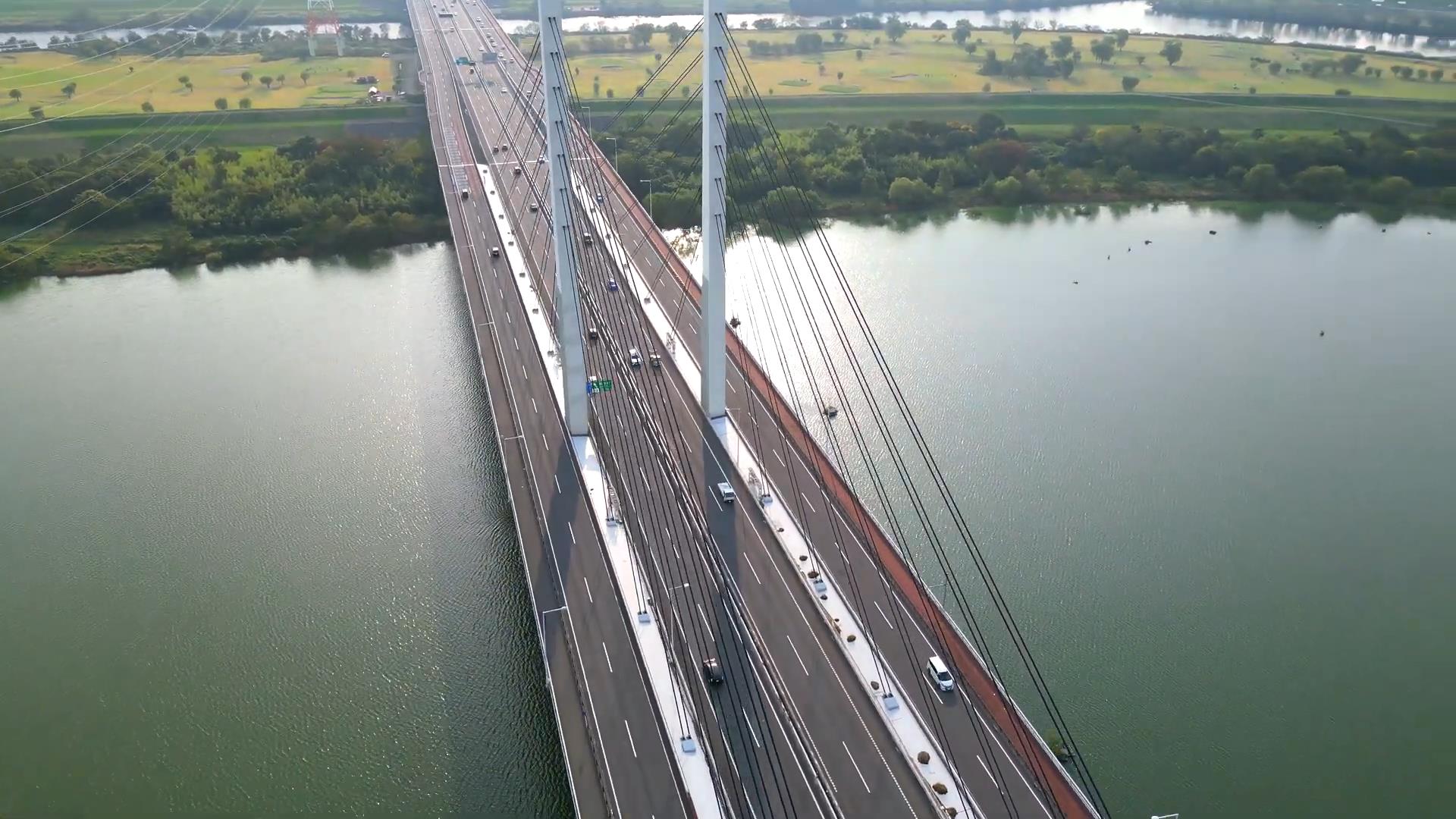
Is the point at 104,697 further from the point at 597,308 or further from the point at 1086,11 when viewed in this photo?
the point at 1086,11

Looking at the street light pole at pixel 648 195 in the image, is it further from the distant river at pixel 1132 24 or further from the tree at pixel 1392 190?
the distant river at pixel 1132 24

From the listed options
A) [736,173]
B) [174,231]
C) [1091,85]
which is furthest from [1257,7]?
[174,231]

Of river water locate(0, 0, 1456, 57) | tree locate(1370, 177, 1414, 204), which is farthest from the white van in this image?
river water locate(0, 0, 1456, 57)

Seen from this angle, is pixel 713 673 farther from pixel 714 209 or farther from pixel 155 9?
pixel 155 9

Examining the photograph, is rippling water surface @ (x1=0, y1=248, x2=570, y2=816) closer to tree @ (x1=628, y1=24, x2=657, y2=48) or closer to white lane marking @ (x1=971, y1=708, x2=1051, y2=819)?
white lane marking @ (x1=971, y1=708, x2=1051, y2=819)

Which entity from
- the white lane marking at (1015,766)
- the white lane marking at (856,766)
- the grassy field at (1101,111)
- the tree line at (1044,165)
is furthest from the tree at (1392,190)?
the white lane marking at (856,766)

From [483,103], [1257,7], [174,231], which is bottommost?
[174,231]

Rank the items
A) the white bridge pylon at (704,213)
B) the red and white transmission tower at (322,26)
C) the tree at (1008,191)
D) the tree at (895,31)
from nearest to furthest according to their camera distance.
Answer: the white bridge pylon at (704,213), the tree at (1008,191), the red and white transmission tower at (322,26), the tree at (895,31)
